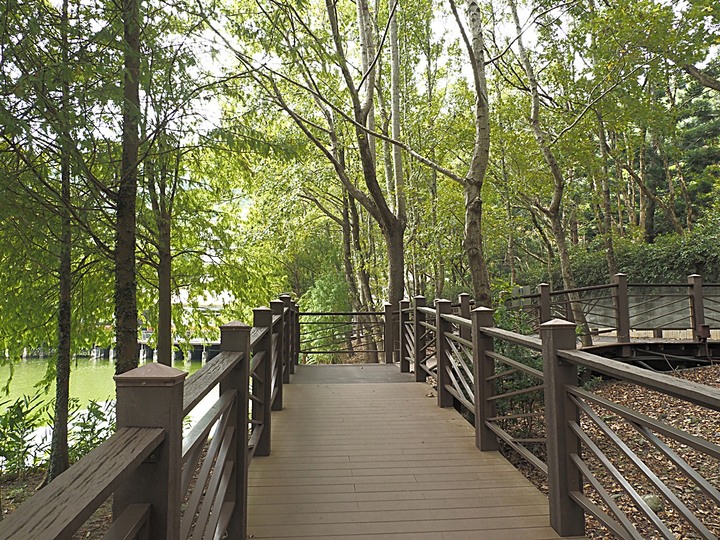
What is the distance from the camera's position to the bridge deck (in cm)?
285

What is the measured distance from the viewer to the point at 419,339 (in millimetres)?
6812

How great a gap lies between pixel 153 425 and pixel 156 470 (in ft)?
0.41

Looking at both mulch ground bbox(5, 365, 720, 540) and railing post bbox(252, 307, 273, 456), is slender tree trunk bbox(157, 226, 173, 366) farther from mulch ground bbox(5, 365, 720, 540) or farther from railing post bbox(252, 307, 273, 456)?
railing post bbox(252, 307, 273, 456)

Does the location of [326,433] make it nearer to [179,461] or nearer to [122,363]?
[122,363]

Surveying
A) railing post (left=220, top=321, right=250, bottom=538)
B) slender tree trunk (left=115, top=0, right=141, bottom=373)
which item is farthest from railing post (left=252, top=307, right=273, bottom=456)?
slender tree trunk (left=115, top=0, right=141, bottom=373)

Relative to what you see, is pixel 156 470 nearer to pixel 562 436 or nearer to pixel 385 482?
pixel 562 436

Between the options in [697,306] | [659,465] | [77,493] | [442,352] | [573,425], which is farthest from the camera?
[697,306]

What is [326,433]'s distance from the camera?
471 cm

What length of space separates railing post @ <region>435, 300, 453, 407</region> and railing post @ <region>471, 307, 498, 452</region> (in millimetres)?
1384

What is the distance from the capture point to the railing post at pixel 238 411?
271 cm

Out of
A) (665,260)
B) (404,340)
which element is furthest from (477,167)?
(665,260)

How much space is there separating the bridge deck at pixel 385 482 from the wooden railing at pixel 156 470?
0.56m

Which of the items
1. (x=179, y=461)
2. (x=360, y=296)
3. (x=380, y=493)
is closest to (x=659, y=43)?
(x=380, y=493)

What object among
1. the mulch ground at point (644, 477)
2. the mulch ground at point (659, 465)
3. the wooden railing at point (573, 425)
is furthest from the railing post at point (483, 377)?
the mulch ground at point (644, 477)
